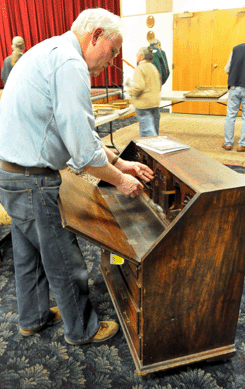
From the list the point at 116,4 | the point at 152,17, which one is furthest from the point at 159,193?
the point at 116,4

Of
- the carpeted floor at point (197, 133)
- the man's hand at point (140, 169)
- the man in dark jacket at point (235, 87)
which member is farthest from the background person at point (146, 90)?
the man's hand at point (140, 169)

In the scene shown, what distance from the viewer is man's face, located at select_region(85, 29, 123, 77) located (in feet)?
3.88

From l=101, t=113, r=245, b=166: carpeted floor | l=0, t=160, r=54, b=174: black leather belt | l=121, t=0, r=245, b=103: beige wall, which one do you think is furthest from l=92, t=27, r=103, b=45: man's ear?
l=121, t=0, r=245, b=103: beige wall

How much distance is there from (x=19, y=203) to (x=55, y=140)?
1.04 feet

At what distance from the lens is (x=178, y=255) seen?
3.93 feet

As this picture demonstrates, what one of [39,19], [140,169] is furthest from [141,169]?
[39,19]

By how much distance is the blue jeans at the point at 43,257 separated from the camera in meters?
1.29

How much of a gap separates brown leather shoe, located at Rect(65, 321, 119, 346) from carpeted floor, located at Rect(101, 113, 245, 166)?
3049mm

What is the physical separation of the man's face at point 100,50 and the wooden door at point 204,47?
22.2ft

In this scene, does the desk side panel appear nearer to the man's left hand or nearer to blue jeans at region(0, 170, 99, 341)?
blue jeans at region(0, 170, 99, 341)

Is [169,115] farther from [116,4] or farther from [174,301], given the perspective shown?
[174,301]

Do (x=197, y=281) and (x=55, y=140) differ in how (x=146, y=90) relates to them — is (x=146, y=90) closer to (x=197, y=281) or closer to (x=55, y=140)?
(x=55, y=140)

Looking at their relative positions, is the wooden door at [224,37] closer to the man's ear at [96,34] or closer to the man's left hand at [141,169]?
the man's left hand at [141,169]

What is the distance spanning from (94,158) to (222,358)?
43.2 inches
